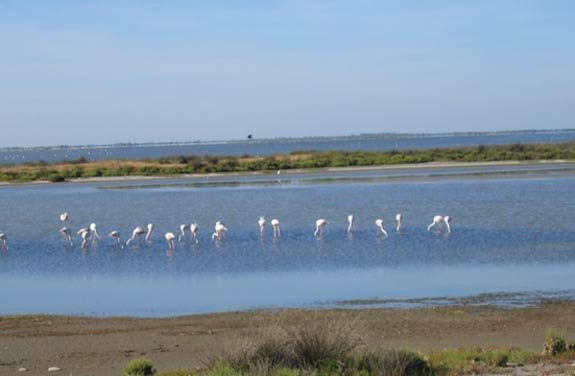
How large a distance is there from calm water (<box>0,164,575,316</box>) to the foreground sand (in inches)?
57.4

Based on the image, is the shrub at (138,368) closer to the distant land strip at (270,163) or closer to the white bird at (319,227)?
the white bird at (319,227)

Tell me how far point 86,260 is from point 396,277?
9954 millimetres

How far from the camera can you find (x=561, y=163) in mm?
65688

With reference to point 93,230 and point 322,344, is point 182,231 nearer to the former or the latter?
point 93,230

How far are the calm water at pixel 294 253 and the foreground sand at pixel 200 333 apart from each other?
4.79 ft

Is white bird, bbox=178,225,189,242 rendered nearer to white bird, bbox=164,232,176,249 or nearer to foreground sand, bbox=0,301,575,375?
white bird, bbox=164,232,176,249

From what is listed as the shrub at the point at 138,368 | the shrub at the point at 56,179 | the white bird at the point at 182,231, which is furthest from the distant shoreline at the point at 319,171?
the shrub at the point at 138,368

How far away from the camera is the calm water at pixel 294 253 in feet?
58.9

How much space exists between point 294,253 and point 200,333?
10.1m

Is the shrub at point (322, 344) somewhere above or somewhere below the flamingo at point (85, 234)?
above

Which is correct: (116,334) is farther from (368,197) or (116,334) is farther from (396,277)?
(368,197)

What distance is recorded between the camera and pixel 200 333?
14.0 metres

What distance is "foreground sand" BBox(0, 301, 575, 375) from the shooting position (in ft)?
40.5

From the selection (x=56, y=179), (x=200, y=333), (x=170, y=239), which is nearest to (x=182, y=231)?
(x=170, y=239)
